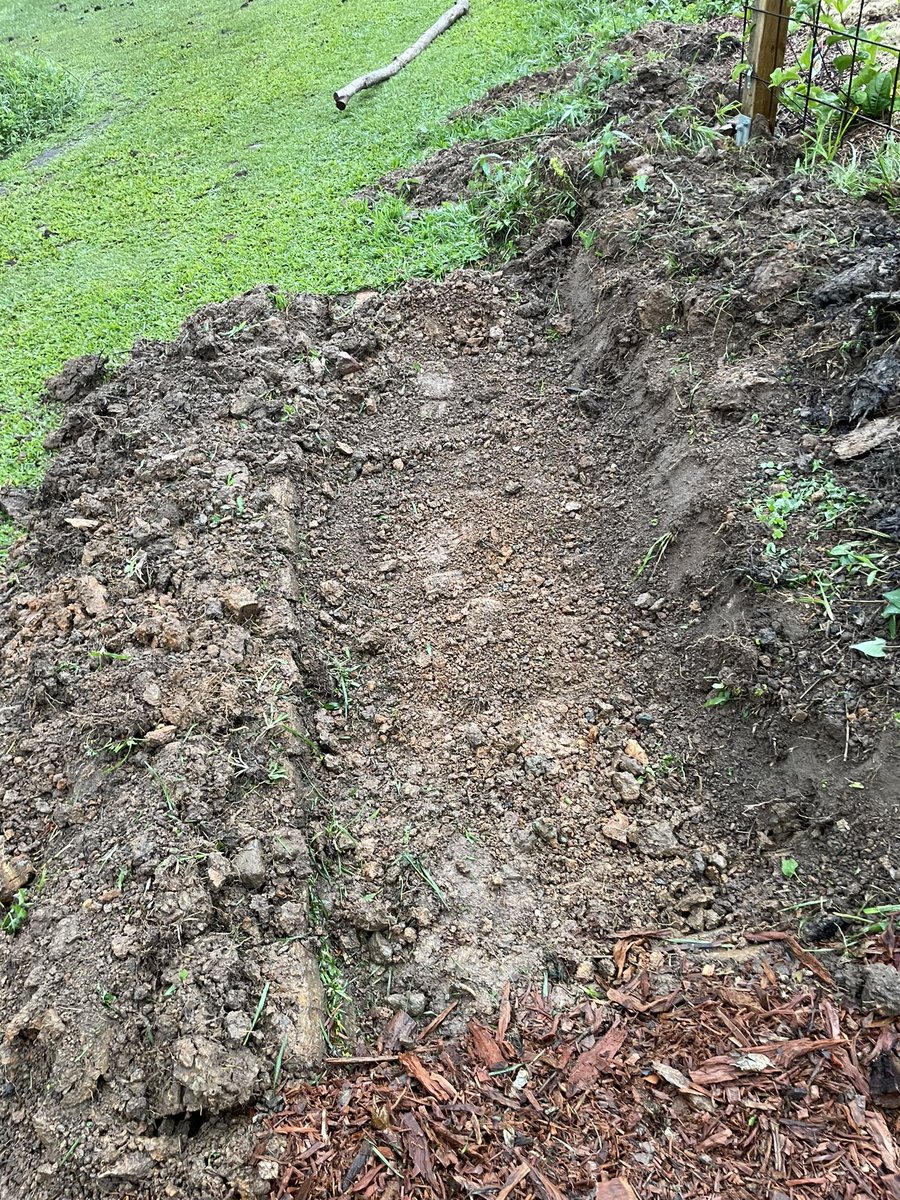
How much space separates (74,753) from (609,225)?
10.6ft

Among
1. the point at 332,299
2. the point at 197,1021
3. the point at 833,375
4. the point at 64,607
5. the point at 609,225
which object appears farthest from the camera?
the point at 332,299

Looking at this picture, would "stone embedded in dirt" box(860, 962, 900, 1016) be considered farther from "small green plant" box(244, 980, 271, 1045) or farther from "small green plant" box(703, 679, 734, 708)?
"small green plant" box(244, 980, 271, 1045)

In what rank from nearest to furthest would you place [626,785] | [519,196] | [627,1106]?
1. [627,1106]
2. [626,785]
3. [519,196]

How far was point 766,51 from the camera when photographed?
3.89 m

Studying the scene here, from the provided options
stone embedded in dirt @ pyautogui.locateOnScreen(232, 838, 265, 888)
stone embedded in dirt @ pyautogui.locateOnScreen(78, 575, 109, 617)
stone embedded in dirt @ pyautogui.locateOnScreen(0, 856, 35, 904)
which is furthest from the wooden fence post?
stone embedded in dirt @ pyautogui.locateOnScreen(0, 856, 35, 904)

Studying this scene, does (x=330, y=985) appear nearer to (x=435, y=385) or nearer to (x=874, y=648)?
(x=874, y=648)

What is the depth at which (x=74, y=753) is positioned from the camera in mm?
2594

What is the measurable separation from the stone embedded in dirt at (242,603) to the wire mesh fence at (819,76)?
336cm

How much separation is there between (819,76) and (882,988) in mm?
4592

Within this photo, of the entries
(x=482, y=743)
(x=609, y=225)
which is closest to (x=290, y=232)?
(x=609, y=225)

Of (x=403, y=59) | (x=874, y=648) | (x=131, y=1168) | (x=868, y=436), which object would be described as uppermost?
(x=403, y=59)

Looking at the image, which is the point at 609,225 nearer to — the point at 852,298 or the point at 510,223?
the point at 510,223

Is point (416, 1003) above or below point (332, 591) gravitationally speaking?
below

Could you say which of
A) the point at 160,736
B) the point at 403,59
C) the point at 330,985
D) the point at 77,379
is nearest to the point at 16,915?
Answer: the point at 160,736
